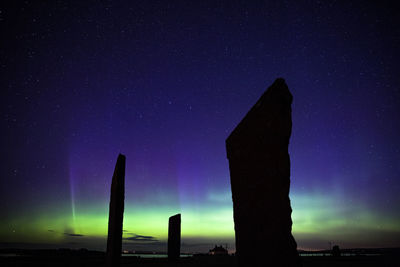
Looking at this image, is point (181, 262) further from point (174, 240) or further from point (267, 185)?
point (267, 185)

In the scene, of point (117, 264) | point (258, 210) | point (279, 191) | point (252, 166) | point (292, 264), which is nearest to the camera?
point (292, 264)

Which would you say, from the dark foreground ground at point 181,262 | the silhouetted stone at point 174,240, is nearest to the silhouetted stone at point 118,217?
the dark foreground ground at point 181,262

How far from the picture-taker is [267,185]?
8.98 ft

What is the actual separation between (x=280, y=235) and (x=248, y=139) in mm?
1212

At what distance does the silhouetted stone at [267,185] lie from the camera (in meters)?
2.53

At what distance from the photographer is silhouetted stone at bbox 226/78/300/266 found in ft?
8.29

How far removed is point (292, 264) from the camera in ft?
7.82

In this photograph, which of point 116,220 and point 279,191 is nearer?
point 279,191

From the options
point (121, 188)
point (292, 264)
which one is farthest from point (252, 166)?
point (121, 188)

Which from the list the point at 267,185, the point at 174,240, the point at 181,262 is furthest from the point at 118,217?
the point at 181,262

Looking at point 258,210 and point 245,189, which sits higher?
point 245,189

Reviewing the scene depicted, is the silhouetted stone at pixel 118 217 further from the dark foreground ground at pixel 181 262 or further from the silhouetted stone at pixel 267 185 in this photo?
the dark foreground ground at pixel 181 262

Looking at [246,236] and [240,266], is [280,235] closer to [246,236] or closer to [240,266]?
[246,236]

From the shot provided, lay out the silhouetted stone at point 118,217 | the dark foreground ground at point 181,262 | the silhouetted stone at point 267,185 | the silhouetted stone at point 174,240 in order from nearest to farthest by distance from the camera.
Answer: the silhouetted stone at point 267,185 → the silhouetted stone at point 118,217 → the dark foreground ground at point 181,262 → the silhouetted stone at point 174,240
